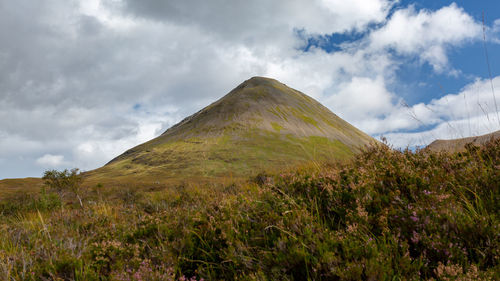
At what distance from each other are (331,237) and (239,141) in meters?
117

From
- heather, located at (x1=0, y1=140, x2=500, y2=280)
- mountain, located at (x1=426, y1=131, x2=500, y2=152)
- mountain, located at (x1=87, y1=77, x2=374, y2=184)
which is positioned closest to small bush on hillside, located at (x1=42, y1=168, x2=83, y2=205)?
heather, located at (x1=0, y1=140, x2=500, y2=280)

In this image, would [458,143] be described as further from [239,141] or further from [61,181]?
[239,141]

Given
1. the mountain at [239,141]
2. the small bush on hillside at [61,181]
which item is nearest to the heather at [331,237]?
the small bush on hillside at [61,181]

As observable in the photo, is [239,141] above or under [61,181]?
above

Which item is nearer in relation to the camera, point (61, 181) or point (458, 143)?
point (458, 143)

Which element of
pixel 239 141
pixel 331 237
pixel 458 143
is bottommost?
pixel 331 237

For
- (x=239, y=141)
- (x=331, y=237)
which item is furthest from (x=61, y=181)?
(x=239, y=141)

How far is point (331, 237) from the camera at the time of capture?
8.61 feet

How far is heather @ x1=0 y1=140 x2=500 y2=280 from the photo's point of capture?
93.5 inches

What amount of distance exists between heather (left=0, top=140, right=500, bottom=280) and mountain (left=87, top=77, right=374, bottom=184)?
234 ft

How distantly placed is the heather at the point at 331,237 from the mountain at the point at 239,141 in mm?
71269

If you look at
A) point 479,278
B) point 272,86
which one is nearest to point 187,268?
point 479,278

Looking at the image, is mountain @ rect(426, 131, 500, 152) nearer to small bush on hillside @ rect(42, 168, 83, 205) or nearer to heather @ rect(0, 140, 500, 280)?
heather @ rect(0, 140, 500, 280)

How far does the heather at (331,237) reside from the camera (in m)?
2.38
